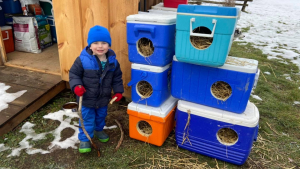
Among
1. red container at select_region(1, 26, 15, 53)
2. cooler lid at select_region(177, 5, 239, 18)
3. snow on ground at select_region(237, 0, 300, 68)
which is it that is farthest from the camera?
snow on ground at select_region(237, 0, 300, 68)

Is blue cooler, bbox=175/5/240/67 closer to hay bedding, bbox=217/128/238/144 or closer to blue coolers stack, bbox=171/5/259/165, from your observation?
blue coolers stack, bbox=171/5/259/165

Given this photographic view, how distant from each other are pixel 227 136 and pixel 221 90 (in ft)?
1.73

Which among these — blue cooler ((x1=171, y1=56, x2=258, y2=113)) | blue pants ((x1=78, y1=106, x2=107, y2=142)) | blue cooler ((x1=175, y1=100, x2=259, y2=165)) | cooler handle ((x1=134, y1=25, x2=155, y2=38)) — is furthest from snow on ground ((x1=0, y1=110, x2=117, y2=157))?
cooler handle ((x1=134, y1=25, x2=155, y2=38))

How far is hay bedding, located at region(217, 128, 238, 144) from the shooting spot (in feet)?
7.73

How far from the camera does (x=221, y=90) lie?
7.59 ft

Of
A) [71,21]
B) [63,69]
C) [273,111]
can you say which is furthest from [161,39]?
[273,111]

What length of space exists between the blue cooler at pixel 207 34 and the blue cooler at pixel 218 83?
0.25 metres

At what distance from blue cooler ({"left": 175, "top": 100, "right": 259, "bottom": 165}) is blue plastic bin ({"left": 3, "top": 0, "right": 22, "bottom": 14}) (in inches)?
179

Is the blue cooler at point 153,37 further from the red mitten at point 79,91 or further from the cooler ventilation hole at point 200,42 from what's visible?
the red mitten at point 79,91

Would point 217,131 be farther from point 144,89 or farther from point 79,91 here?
point 79,91

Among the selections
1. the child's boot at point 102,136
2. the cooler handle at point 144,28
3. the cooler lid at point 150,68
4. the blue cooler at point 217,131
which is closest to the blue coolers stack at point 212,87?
the blue cooler at point 217,131

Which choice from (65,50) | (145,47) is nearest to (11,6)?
(65,50)

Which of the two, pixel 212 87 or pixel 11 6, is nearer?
pixel 212 87

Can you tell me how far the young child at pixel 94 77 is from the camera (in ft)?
7.07
